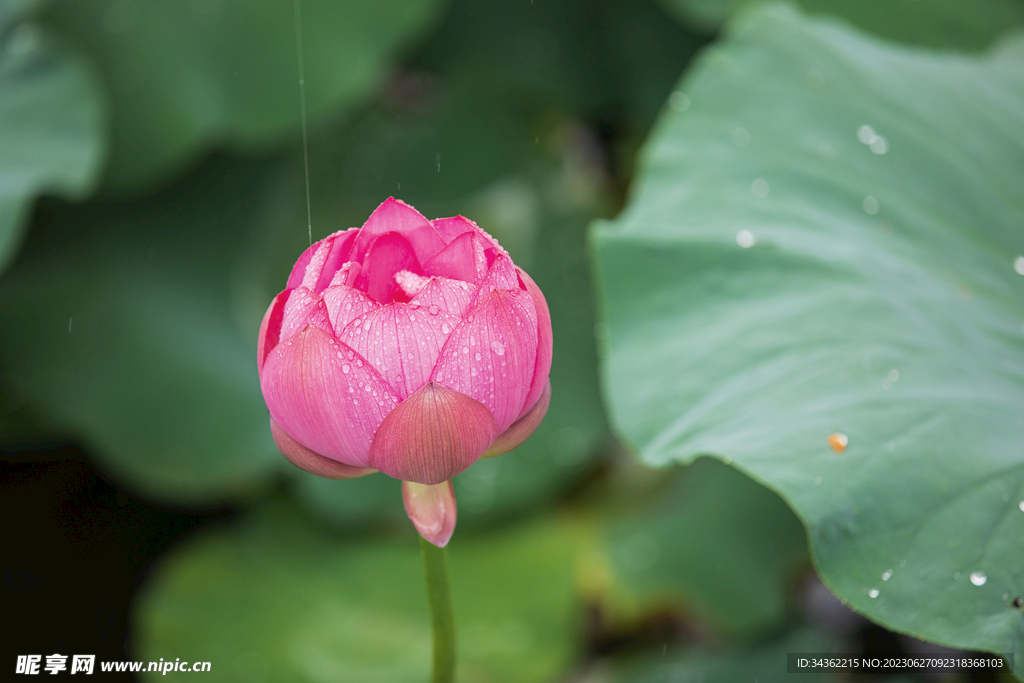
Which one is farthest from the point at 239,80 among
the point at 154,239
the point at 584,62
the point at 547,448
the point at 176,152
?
the point at 547,448

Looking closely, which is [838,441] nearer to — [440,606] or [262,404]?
[440,606]

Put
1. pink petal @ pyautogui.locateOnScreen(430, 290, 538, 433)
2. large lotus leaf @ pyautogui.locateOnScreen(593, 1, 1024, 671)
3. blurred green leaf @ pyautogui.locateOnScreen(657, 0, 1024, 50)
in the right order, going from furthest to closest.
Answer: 1. blurred green leaf @ pyautogui.locateOnScreen(657, 0, 1024, 50)
2. large lotus leaf @ pyautogui.locateOnScreen(593, 1, 1024, 671)
3. pink petal @ pyautogui.locateOnScreen(430, 290, 538, 433)

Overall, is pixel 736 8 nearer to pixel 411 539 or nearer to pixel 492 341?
pixel 411 539

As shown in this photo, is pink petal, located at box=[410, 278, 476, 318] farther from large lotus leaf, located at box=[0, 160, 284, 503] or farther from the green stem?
large lotus leaf, located at box=[0, 160, 284, 503]

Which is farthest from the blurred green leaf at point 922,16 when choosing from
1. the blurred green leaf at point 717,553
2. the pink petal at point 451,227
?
the pink petal at point 451,227

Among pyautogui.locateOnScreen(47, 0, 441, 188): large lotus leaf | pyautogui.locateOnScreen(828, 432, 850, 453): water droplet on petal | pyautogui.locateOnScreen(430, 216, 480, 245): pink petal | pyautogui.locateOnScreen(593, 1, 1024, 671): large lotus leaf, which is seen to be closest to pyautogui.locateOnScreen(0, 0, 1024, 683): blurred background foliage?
pyautogui.locateOnScreen(47, 0, 441, 188): large lotus leaf

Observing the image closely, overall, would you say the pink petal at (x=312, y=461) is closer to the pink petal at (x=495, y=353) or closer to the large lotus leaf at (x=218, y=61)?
the pink petal at (x=495, y=353)

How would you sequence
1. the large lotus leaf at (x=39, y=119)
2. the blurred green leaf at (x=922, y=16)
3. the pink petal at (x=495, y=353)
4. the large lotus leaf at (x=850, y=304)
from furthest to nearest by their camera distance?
1. the blurred green leaf at (x=922, y=16)
2. the large lotus leaf at (x=39, y=119)
3. the large lotus leaf at (x=850, y=304)
4. the pink petal at (x=495, y=353)
